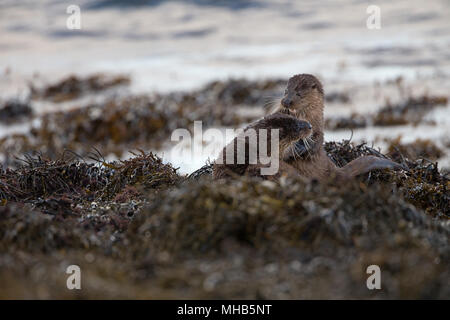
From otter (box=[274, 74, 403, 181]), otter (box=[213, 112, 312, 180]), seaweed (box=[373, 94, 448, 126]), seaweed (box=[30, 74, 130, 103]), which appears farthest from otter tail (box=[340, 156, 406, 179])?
seaweed (box=[30, 74, 130, 103])

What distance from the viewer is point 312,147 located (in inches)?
215

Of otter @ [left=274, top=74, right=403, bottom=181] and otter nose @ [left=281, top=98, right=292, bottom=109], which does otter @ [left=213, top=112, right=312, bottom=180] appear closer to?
otter @ [left=274, top=74, right=403, bottom=181]

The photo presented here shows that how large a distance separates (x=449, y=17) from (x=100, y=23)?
12.2 meters

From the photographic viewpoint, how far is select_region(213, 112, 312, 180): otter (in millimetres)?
4918

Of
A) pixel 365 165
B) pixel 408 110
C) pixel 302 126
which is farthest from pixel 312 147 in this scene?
pixel 408 110

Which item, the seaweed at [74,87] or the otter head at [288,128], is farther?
the seaweed at [74,87]

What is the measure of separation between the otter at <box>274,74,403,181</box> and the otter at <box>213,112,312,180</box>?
153mm

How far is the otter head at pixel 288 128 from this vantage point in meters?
5.21

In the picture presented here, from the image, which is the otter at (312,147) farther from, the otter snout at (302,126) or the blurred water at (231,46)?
the blurred water at (231,46)

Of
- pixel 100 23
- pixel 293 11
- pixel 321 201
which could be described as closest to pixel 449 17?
pixel 293 11

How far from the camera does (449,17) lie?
18.9 meters

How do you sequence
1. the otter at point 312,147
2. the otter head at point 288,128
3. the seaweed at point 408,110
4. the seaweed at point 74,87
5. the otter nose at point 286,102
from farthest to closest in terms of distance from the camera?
1. the seaweed at point 74,87
2. the seaweed at point 408,110
3. the otter nose at point 286,102
4. the otter at point 312,147
5. the otter head at point 288,128

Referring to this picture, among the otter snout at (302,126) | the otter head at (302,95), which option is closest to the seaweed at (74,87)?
the otter head at (302,95)
